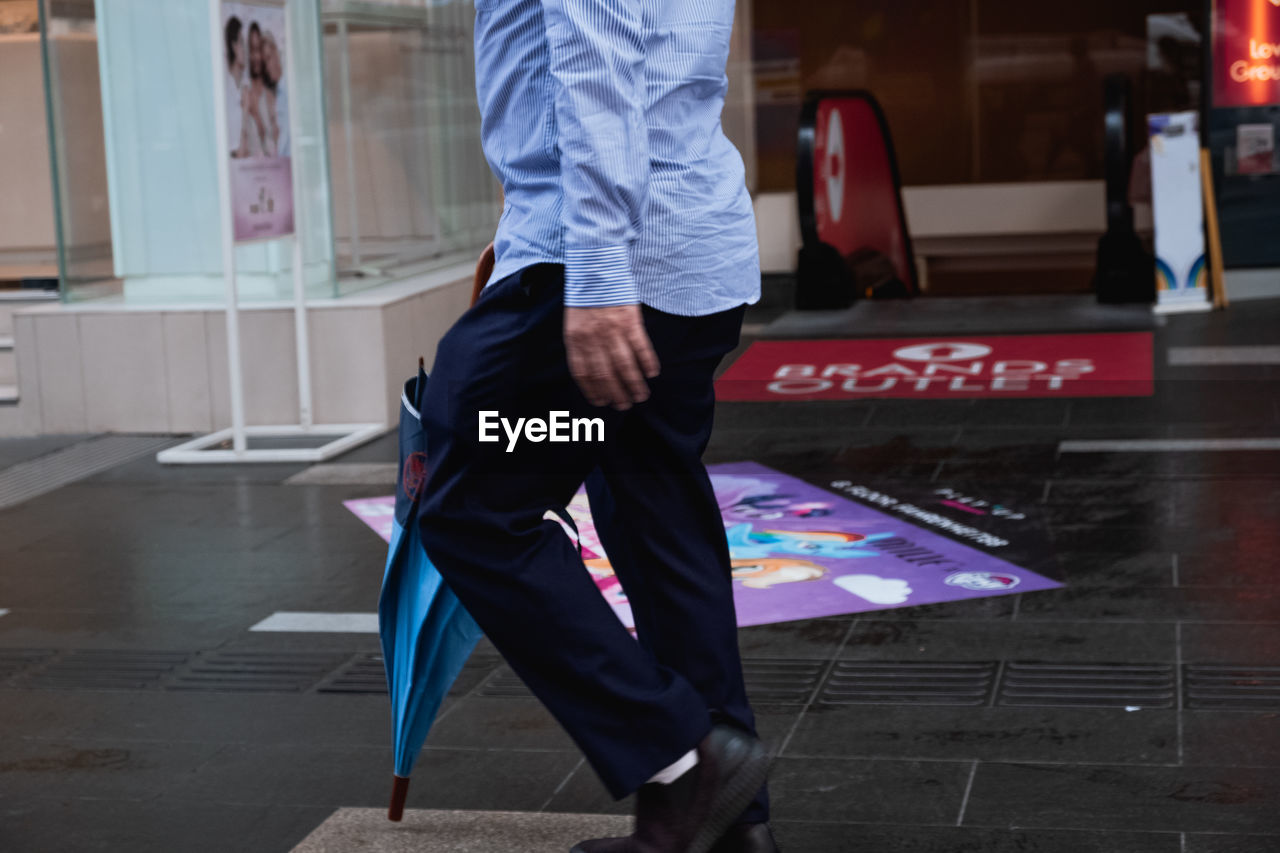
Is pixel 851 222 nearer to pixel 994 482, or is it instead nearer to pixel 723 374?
pixel 723 374

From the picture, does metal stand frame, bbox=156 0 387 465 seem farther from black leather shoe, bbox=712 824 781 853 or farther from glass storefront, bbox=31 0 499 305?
black leather shoe, bbox=712 824 781 853

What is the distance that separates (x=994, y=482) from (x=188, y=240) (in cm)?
389

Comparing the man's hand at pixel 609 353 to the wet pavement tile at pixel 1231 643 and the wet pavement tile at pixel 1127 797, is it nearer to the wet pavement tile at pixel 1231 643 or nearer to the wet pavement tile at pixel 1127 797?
the wet pavement tile at pixel 1127 797

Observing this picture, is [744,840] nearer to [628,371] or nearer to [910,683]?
[628,371]

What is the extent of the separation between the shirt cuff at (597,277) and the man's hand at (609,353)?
0.04 feet

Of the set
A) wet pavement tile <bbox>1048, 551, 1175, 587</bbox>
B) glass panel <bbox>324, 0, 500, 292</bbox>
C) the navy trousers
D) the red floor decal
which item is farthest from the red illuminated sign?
the navy trousers

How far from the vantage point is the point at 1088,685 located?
3289 mm

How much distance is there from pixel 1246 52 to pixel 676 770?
9311mm

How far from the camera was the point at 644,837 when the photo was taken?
2.20 m

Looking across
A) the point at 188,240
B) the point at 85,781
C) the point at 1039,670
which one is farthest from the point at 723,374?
the point at 85,781

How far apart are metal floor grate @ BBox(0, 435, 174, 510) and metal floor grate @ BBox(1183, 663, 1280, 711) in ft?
13.9

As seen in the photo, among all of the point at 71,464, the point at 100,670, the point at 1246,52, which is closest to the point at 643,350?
the point at 100,670

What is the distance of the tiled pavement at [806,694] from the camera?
270 centimetres

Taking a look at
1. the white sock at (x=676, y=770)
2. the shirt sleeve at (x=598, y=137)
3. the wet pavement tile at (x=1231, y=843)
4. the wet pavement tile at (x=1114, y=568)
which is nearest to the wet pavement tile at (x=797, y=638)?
the wet pavement tile at (x=1114, y=568)
